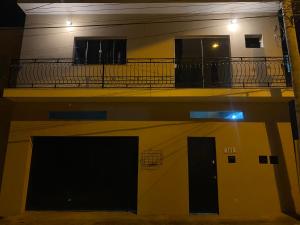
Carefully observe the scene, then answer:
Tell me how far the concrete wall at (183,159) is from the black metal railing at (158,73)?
2.88ft

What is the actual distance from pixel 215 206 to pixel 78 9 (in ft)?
26.9

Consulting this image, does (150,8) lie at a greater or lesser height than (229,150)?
greater

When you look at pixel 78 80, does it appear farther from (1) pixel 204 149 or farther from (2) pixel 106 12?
(1) pixel 204 149

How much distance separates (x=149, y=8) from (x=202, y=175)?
19.9ft

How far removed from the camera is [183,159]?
30.0 feet

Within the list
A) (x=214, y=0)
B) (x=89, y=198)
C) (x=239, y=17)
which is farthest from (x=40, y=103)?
(x=239, y=17)

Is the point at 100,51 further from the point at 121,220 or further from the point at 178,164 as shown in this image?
the point at 121,220

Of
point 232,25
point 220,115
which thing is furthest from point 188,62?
point 220,115

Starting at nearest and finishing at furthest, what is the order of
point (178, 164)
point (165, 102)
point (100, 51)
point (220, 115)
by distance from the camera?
point (178, 164)
point (220, 115)
point (165, 102)
point (100, 51)

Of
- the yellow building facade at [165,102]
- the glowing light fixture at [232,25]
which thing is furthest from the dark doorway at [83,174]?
the glowing light fixture at [232,25]

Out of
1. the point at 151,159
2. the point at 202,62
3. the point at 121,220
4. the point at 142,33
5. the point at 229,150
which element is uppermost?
the point at 142,33

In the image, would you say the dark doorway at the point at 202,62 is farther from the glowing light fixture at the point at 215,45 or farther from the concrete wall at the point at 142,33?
the concrete wall at the point at 142,33

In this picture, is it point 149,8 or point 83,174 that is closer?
point 83,174

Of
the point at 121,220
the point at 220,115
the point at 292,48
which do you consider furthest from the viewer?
the point at 220,115
